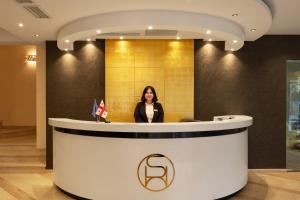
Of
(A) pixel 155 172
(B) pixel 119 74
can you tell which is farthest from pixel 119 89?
(A) pixel 155 172

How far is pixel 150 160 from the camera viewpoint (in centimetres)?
427

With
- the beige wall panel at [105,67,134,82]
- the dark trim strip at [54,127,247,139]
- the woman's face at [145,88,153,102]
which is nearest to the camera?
the dark trim strip at [54,127,247,139]

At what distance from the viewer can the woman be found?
Answer: 6.18 meters

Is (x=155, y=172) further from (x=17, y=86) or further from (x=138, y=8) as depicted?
(x=17, y=86)

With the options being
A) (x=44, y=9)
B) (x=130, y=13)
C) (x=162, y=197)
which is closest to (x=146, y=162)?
(x=162, y=197)

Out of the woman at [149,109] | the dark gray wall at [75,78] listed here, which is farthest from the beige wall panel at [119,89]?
the woman at [149,109]

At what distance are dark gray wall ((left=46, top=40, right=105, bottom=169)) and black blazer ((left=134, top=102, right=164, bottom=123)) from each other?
0.87m

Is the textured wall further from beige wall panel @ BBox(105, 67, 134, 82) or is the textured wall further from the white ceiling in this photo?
the white ceiling

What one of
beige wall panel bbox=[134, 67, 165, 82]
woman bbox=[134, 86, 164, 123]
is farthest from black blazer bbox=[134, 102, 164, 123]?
beige wall panel bbox=[134, 67, 165, 82]

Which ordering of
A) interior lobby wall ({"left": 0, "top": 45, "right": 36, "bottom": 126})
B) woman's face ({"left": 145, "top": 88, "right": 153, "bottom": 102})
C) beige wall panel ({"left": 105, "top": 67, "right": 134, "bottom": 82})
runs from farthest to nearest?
interior lobby wall ({"left": 0, "top": 45, "right": 36, "bottom": 126}) → beige wall panel ({"left": 105, "top": 67, "right": 134, "bottom": 82}) → woman's face ({"left": 145, "top": 88, "right": 153, "bottom": 102})

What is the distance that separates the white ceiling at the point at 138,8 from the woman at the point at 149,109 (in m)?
1.89

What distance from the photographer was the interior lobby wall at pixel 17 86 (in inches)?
432

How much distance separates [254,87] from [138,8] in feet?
10.8

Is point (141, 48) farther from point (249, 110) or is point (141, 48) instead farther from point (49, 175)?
point (49, 175)
